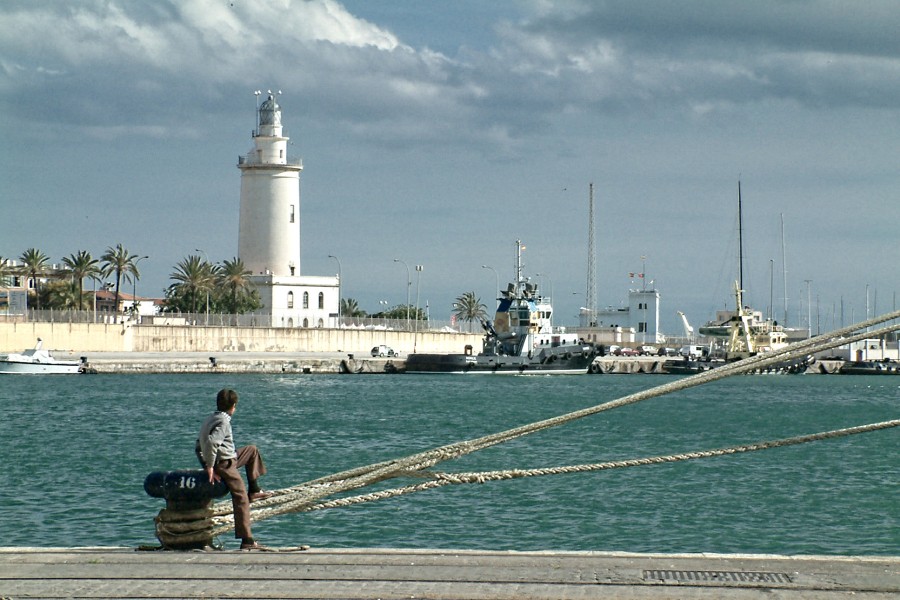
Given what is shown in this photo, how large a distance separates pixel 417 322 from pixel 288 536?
8848 centimetres

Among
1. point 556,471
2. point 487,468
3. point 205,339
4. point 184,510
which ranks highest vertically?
point 205,339

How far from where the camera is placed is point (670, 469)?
2661 centimetres

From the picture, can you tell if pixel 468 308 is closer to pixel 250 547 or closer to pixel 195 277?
pixel 195 277

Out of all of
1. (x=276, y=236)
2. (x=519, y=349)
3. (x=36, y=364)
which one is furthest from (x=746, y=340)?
(x=36, y=364)

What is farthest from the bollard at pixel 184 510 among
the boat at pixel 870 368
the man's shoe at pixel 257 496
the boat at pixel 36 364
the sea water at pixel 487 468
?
the boat at pixel 870 368

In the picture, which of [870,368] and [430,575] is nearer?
[430,575]

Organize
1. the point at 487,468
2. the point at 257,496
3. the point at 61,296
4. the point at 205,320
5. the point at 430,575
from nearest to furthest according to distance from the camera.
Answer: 1. the point at 430,575
2. the point at 257,496
3. the point at 487,468
4. the point at 205,320
5. the point at 61,296

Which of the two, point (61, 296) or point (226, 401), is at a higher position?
point (61, 296)

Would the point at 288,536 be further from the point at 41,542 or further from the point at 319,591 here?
the point at 319,591

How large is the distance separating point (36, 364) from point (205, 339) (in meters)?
18.3

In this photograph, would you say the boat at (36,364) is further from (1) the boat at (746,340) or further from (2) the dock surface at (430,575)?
(2) the dock surface at (430,575)

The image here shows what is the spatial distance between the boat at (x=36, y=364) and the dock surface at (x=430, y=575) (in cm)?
6579

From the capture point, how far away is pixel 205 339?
3501 inches

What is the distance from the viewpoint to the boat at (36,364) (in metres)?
71.9
